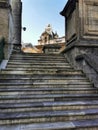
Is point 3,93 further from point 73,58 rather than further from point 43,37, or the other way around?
point 43,37

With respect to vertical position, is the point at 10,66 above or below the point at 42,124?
above

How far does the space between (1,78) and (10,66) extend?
1.16m

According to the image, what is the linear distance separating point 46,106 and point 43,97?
0.47 m

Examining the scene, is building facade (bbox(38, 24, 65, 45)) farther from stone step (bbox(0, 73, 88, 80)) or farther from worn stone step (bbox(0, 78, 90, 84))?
worn stone step (bbox(0, 78, 90, 84))

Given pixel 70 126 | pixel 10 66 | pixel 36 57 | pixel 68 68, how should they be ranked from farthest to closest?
pixel 36 57 → pixel 68 68 → pixel 10 66 → pixel 70 126

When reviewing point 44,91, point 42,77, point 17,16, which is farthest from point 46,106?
point 17,16

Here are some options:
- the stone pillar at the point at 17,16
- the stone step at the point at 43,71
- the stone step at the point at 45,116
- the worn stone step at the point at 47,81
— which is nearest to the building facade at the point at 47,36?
the stone pillar at the point at 17,16

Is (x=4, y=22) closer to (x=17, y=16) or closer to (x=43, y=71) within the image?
(x=43, y=71)

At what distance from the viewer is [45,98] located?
5.06 metres

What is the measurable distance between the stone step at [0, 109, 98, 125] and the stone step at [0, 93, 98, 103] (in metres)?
0.58

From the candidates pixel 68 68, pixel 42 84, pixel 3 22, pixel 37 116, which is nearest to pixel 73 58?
pixel 68 68

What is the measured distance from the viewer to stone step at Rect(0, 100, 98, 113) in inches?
176

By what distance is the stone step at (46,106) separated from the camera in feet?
14.7

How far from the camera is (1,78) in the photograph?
5.86 metres
